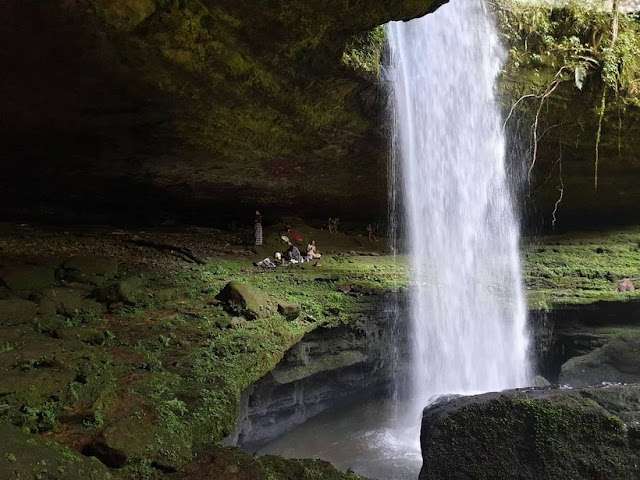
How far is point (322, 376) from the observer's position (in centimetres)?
734

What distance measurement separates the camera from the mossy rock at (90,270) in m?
6.87

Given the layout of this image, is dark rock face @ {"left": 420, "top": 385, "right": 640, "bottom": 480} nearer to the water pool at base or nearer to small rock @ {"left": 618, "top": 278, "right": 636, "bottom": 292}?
the water pool at base

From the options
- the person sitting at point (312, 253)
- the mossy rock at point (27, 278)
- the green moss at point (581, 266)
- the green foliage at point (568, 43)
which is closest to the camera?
the mossy rock at point (27, 278)

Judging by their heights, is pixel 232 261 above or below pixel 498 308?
above

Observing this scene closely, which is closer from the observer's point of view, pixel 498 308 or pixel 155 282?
pixel 155 282

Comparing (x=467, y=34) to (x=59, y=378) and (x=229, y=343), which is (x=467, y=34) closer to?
(x=229, y=343)

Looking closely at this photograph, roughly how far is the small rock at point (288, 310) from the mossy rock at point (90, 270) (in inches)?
103

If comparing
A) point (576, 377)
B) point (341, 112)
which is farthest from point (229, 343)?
point (576, 377)

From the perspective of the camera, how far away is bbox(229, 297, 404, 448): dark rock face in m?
6.46

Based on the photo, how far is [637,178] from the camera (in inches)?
443

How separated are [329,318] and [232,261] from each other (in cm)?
288

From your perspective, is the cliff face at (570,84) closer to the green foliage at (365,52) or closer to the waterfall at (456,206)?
the waterfall at (456,206)

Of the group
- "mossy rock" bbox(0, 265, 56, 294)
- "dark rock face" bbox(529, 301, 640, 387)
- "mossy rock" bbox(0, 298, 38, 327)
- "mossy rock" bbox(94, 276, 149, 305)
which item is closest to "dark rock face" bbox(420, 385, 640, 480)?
"mossy rock" bbox(94, 276, 149, 305)

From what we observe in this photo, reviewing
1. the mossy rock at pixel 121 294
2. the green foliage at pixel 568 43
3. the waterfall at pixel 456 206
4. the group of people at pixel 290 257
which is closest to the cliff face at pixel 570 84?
the green foliage at pixel 568 43
